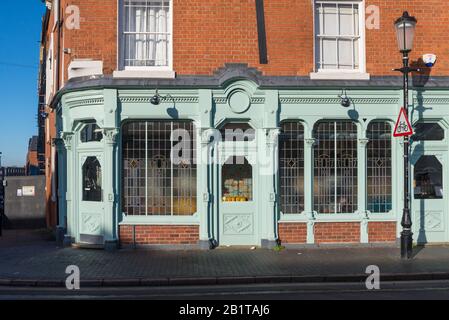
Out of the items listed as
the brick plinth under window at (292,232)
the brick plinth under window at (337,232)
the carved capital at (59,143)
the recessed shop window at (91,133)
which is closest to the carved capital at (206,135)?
the recessed shop window at (91,133)

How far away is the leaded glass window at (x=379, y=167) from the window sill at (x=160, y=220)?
461 centimetres

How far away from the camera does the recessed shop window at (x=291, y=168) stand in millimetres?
14992

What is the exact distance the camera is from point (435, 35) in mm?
15516

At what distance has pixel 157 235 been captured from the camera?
14633 mm

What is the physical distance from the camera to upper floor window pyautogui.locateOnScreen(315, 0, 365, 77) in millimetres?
15344

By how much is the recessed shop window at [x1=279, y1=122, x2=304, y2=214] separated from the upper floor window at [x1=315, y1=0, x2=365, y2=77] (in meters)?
1.89

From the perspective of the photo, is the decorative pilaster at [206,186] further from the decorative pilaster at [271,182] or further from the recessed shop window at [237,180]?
the decorative pilaster at [271,182]

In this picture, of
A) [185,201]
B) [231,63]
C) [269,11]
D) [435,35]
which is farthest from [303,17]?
[185,201]

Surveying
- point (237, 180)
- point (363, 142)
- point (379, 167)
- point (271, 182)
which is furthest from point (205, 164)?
point (379, 167)

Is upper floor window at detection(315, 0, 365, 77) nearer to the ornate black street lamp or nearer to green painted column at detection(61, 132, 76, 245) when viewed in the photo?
the ornate black street lamp

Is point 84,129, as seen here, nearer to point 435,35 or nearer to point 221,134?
point 221,134

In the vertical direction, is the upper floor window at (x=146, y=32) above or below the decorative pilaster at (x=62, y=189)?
above

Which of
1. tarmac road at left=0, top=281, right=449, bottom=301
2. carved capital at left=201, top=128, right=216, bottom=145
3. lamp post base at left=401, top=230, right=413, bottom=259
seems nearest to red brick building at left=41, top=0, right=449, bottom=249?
carved capital at left=201, top=128, right=216, bottom=145
